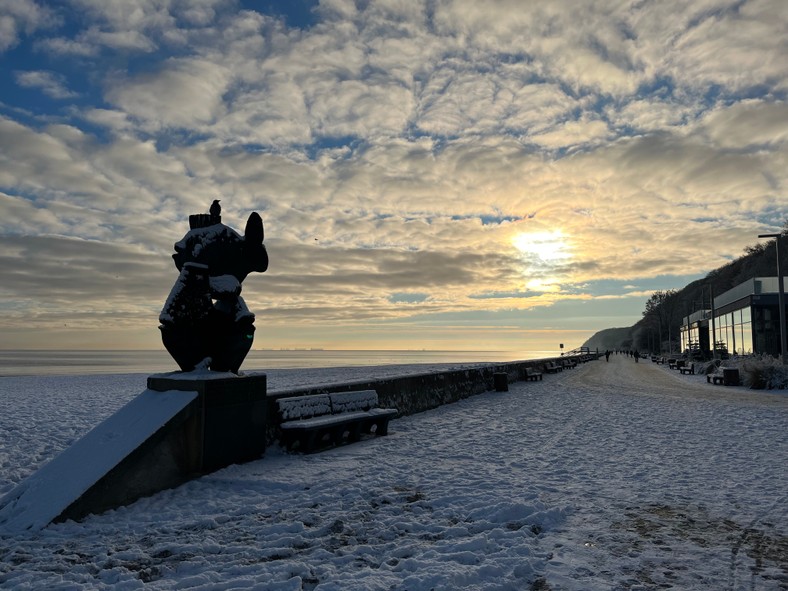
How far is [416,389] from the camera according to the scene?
14.8m

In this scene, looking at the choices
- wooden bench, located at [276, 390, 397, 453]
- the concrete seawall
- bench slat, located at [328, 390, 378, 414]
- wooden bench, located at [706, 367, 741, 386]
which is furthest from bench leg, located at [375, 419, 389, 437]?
wooden bench, located at [706, 367, 741, 386]

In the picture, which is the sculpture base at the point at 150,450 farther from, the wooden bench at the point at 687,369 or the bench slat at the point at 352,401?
the wooden bench at the point at 687,369

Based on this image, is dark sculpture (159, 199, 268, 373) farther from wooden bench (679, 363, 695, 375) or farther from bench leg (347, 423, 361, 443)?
wooden bench (679, 363, 695, 375)

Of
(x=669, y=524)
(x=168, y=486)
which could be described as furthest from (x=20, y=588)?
(x=669, y=524)

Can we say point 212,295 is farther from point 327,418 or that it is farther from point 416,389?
point 416,389

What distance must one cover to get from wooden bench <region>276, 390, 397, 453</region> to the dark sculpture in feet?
4.21

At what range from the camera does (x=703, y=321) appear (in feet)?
217

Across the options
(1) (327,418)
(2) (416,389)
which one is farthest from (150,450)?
(2) (416,389)

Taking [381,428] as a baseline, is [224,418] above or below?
above

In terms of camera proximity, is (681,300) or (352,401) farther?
(681,300)

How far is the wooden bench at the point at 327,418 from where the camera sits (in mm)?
8664

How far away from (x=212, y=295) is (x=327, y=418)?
2.81 metres

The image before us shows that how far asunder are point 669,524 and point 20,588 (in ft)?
17.7

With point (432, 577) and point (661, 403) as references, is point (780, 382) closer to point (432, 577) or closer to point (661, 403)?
point (661, 403)
